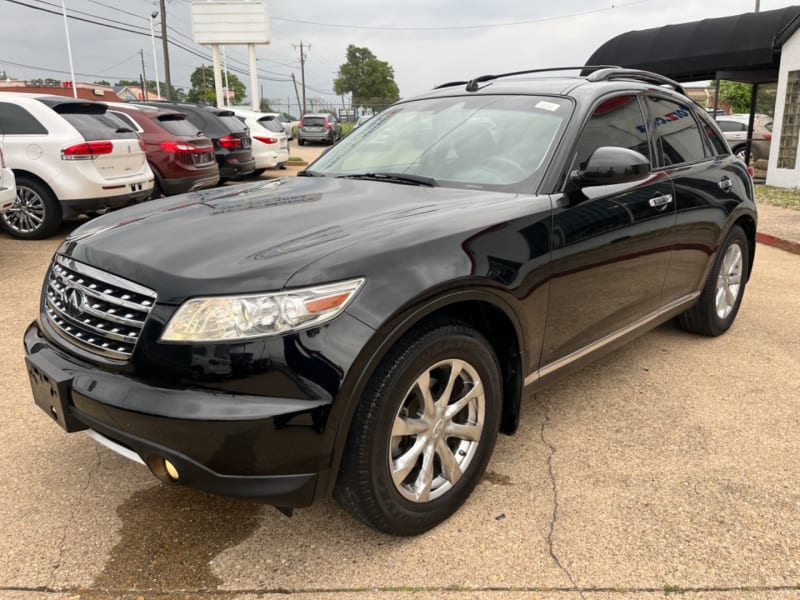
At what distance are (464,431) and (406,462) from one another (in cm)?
32

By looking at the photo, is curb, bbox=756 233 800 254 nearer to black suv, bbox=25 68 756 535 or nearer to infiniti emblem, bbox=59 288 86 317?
black suv, bbox=25 68 756 535

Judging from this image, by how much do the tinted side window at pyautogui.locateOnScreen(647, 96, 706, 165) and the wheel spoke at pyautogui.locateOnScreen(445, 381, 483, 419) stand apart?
2092 millimetres

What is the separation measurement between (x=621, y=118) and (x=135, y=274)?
259cm

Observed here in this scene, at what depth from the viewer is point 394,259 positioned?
222 centimetres

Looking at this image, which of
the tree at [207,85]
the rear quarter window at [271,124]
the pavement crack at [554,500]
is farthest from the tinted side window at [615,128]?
the tree at [207,85]

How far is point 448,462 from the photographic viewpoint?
8.27 feet

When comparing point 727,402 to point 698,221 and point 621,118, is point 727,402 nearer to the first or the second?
point 698,221

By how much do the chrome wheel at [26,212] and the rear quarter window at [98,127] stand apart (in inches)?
36.0

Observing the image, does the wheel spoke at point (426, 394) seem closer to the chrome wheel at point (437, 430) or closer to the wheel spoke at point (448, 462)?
the chrome wheel at point (437, 430)

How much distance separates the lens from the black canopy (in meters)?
14.8

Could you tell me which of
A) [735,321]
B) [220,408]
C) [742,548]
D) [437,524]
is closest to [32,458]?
[220,408]

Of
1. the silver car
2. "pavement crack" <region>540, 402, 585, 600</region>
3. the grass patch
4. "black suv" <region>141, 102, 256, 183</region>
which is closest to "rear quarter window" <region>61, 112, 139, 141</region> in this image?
"black suv" <region>141, 102, 256, 183</region>

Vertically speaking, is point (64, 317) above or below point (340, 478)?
above

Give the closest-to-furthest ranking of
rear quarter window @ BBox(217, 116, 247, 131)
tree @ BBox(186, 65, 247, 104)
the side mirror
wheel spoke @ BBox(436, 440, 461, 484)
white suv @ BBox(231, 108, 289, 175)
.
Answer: wheel spoke @ BBox(436, 440, 461, 484) < the side mirror < rear quarter window @ BBox(217, 116, 247, 131) < white suv @ BBox(231, 108, 289, 175) < tree @ BBox(186, 65, 247, 104)
